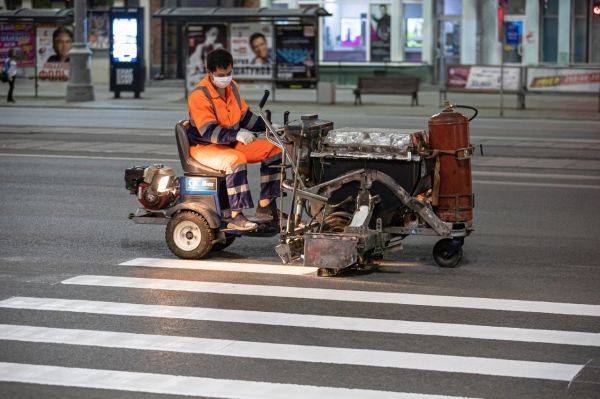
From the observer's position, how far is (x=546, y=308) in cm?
858

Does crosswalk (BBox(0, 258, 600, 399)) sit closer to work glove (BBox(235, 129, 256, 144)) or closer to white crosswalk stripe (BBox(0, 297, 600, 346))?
white crosswalk stripe (BBox(0, 297, 600, 346))

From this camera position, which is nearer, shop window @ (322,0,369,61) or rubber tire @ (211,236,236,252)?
rubber tire @ (211,236,236,252)

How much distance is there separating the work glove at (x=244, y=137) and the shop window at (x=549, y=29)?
100 feet

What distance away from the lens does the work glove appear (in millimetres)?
10102

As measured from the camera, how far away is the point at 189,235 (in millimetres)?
10336

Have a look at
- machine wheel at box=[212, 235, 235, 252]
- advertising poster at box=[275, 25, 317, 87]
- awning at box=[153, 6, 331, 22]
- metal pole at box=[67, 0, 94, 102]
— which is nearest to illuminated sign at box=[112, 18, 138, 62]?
awning at box=[153, 6, 331, 22]

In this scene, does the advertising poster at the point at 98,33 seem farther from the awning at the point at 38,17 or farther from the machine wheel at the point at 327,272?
the machine wheel at the point at 327,272

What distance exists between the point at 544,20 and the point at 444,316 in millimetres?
32394

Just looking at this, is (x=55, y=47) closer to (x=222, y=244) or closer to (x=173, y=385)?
(x=222, y=244)

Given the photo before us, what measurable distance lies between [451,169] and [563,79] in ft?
72.7

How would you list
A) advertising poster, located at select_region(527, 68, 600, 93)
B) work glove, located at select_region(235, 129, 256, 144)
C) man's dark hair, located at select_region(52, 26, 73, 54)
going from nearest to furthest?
work glove, located at select_region(235, 129, 256, 144)
advertising poster, located at select_region(527, 68, 600, 93)
man's dark hair, located at select_region(52, 26, 73, 54)

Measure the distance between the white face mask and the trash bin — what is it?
21726mm

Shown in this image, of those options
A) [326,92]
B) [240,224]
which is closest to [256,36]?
[326,92]

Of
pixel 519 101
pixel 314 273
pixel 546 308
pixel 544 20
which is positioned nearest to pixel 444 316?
pixel 546 308
